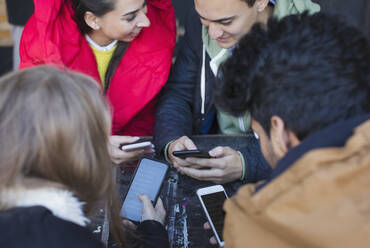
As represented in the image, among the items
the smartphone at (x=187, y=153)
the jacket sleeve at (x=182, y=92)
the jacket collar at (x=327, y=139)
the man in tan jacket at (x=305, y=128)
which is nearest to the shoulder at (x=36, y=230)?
the man in tan jacket at (x=305, y=128)

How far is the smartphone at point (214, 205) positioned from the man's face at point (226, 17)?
685 millimetres

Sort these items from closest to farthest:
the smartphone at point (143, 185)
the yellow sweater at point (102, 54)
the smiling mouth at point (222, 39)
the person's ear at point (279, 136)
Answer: the person's ear at point (279, 136) → the smartphone at point (143, 185) → the smiling mouth at point (222, 39) → the yellow sweater at point (102, 54)

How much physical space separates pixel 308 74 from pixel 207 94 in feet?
3.23

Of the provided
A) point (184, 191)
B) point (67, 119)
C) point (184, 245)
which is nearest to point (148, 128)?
point (184, 191)

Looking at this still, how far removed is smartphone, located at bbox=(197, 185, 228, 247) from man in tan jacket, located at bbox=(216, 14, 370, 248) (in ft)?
0.87

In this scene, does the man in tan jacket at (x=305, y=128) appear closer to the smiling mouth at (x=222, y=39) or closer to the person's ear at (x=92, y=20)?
the smiling mouth at (x=222, y=39)

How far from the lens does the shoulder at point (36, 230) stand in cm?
87

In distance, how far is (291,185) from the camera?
783 millimetres

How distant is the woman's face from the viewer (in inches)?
71.9

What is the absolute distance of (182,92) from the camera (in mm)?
1952

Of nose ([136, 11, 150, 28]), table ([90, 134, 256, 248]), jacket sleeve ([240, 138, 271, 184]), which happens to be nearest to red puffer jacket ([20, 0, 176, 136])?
nose ([136, 11, 150, 28])

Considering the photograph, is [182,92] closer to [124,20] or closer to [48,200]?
[124,20]

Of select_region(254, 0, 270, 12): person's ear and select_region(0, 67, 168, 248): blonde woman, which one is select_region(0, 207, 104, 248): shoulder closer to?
select_region(0, 67, 168, 248): blonde woman

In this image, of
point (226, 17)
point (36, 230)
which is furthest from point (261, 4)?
point (36, 230)
